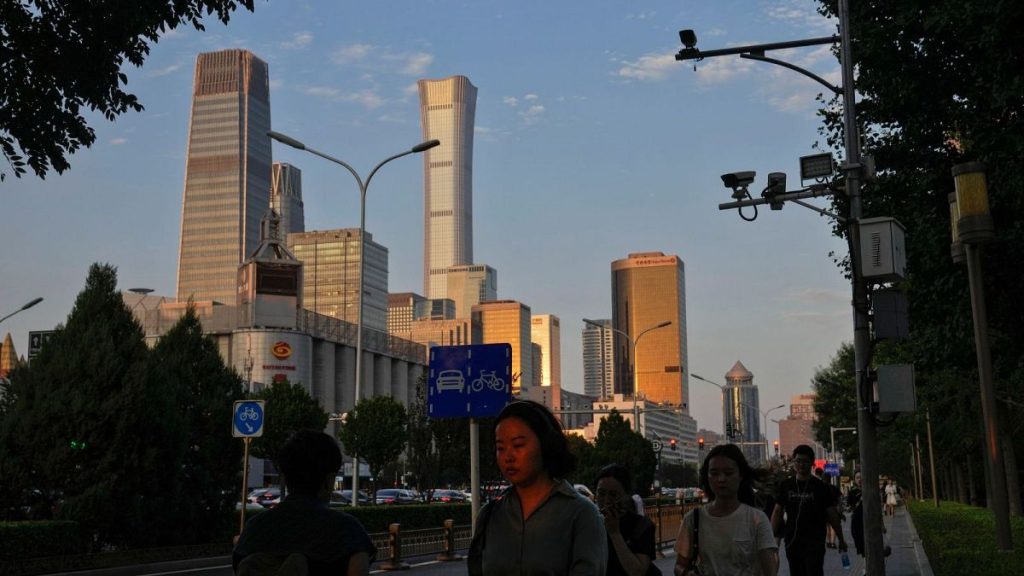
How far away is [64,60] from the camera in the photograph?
14023 mm

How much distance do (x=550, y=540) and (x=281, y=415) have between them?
224ft

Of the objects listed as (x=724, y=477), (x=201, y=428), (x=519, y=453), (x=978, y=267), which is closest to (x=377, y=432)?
(x=201, y=428)

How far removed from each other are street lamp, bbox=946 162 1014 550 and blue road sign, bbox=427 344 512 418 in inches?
232

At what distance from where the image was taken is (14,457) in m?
22.1

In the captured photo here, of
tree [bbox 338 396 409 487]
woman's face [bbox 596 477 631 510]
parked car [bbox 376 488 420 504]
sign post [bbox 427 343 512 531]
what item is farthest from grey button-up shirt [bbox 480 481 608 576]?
tree [bbox 338 396 409 487]

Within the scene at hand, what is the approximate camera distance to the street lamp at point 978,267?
1316cm

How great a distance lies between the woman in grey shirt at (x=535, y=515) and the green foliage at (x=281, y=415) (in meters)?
60.2

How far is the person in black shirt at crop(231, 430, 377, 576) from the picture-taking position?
3.96 m

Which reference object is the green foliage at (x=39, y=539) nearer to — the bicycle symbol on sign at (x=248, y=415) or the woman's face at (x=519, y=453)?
the bicycle symbol on sign at (x=248, y=415)

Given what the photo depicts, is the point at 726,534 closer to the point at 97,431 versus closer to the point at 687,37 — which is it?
the point at 687,37

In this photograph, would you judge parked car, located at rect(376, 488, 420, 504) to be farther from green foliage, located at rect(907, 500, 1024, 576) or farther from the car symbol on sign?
the car symbol on sign

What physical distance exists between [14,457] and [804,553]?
17.3 meters

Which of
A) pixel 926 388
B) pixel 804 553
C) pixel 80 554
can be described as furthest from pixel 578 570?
pixel 926 388

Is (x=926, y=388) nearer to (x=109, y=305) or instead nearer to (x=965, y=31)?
(x=965, y=31)
